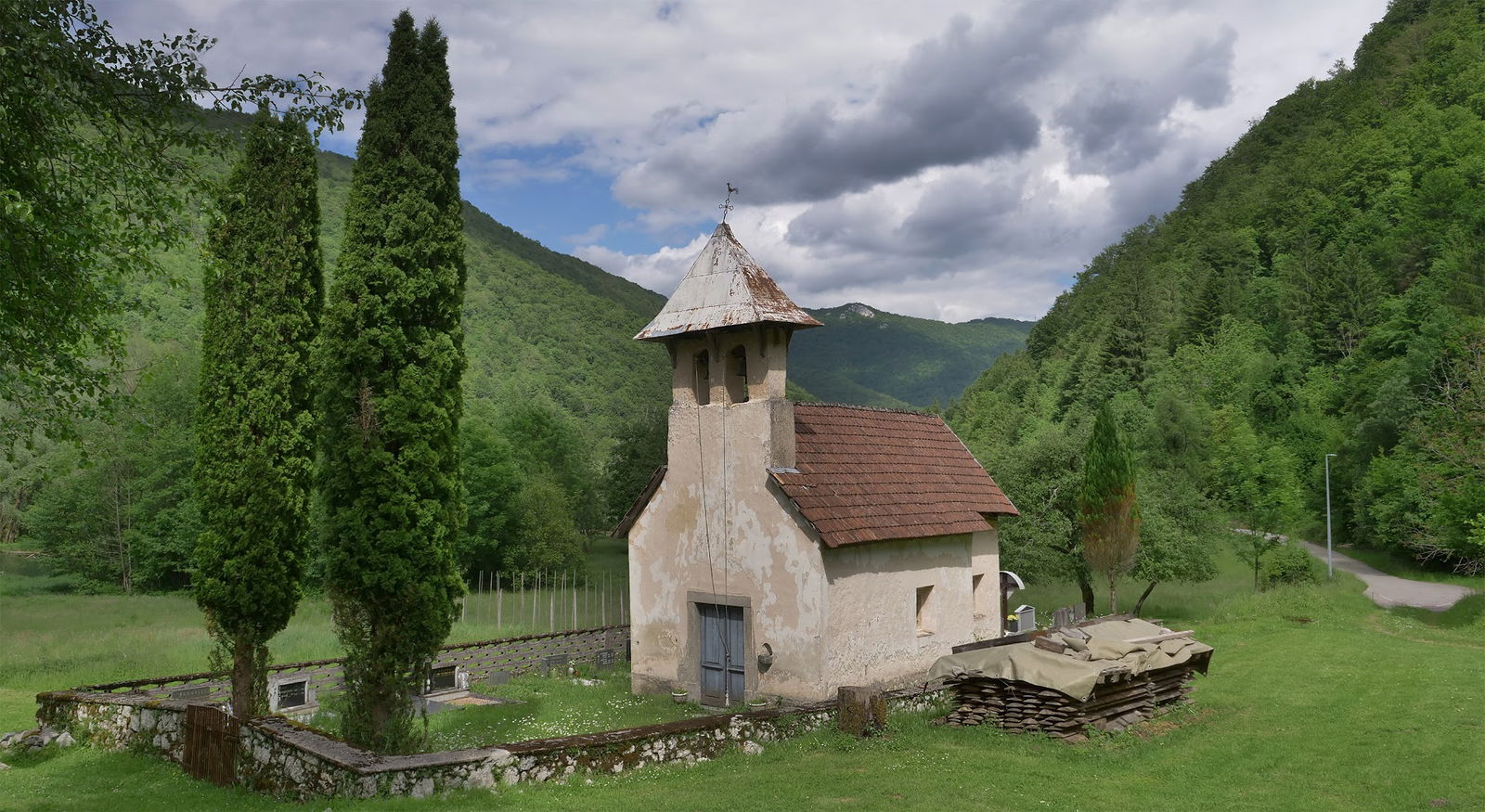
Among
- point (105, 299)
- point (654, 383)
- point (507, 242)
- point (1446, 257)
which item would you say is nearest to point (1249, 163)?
point (1446, 257)

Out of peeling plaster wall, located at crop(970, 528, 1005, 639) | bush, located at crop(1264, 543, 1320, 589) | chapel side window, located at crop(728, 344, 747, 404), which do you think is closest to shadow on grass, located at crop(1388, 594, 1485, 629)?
bush, located at crop(1264, 543, 1320, 589)

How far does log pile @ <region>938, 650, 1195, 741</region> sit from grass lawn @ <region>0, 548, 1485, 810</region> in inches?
13.0

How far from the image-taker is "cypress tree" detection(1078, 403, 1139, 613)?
28672 mm

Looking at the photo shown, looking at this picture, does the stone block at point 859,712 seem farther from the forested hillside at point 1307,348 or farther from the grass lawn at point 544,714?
the forested hillside at point 1307,348

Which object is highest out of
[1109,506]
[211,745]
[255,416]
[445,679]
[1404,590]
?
[255,416]

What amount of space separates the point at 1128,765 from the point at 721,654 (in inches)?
320

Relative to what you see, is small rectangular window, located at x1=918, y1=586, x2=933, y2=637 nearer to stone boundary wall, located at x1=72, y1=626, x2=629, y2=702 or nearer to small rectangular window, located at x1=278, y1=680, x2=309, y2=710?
stone boundary wall, located at x1=72, y1=626, x2=629, y2=702

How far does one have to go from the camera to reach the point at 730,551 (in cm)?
1897

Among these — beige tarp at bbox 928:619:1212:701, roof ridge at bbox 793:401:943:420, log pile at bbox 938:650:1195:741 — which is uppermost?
roof ridge at bbox 793:401:943:420

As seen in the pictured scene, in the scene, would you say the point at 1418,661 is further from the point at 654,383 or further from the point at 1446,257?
the point at 654,383

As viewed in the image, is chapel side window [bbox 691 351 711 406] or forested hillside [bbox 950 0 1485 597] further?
forested hillside [bbox 950 0 1485 597]

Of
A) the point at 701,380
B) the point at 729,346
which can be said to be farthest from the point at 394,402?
the point at 701,380

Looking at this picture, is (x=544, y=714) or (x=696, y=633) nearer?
(x=544, y=714)

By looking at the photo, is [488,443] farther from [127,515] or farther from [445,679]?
[445,679]
